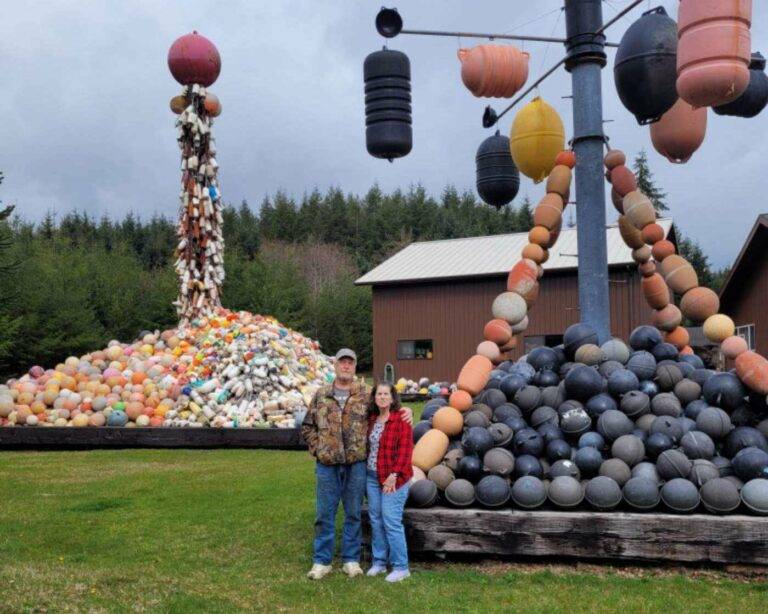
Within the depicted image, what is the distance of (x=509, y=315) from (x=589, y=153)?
174cm

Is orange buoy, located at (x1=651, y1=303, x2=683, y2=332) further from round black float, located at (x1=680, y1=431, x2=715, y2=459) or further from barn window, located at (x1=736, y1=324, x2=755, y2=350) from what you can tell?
barn window, located at (x1=736, y1=324, x2=755, y2=350)

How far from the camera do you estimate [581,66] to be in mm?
7703

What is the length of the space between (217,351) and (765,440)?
39.6 feet

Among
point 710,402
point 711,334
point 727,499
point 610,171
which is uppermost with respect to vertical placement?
point 610,171

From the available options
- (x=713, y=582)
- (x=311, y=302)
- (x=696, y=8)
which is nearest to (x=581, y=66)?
(x=696, y=8)

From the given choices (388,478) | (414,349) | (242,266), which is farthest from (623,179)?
(242,266)

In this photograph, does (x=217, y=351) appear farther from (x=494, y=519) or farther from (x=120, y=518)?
(x=494, y=519)

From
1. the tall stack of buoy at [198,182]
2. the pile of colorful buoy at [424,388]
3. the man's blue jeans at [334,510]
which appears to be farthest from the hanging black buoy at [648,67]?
the pile of colorful buoy at [424,388]

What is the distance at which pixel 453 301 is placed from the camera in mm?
28891

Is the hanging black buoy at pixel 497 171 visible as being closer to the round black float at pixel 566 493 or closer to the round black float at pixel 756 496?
the round black float at pixel 566 493

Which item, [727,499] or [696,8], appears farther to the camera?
[727,499]

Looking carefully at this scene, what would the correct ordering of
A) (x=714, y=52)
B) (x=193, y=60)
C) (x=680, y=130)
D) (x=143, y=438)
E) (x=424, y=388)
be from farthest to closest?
(x=424, y=388) < (x=193, y=60) < (x=143, y=438) < (x=680, y=130) < (x=714, y=52)

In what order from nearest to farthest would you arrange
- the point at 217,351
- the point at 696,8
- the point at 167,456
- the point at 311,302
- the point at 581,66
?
the point at 696,8
the point at 581,66
the point at 167,456
the point at 217,351
the point at 311,302

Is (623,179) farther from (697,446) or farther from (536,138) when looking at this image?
(697,446)
